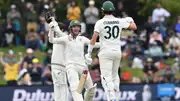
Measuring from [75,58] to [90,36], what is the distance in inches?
519

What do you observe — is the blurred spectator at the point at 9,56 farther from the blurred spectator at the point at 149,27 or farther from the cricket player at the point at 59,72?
the cricket player at the point at 59,72

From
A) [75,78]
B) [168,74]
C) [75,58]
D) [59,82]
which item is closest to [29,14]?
[168,74]

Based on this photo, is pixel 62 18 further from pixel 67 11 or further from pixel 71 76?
pixel 71 76

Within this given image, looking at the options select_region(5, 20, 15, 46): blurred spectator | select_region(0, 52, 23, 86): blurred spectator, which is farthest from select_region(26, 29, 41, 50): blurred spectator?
select_region(0, 52, 23, 86): blurred spectator

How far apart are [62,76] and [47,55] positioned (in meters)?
10.1

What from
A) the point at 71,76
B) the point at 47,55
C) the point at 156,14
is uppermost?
the point at 156,14

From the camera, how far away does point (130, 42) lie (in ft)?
108

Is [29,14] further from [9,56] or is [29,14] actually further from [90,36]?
[9,56]

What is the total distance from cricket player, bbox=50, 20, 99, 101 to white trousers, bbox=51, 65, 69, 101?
76 cm

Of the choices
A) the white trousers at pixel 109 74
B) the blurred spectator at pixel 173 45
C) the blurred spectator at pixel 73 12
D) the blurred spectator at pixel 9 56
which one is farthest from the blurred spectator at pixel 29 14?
the white trousers at pixel 109 74

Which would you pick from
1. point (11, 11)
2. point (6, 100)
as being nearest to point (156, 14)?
point (11, 11)

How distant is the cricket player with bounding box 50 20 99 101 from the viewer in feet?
64.0

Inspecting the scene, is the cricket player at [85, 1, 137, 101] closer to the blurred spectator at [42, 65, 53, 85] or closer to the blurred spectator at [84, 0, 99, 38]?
the blurred spectator at [42, 65, 53, 85]

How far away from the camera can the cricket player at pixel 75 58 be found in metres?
19.5
